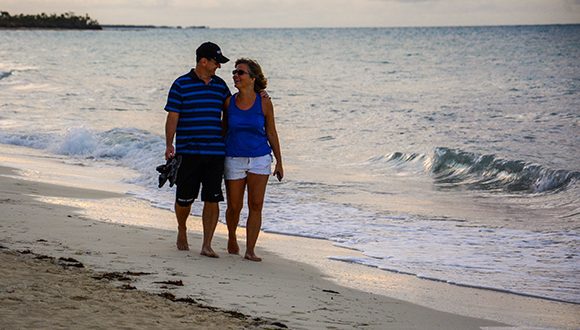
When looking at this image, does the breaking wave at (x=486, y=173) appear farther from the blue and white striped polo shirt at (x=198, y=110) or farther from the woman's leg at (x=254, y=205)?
the blue and white striped polo shirt at (x=198, y=110)

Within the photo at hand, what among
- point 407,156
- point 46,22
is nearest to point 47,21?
point 46,22

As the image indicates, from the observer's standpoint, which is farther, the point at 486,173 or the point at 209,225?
the point at 486,173

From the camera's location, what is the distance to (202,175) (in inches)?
303

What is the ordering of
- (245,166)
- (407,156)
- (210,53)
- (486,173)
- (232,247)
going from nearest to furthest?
(210,53)
(245,166)
(232,247)
(486,173)
(407,156)

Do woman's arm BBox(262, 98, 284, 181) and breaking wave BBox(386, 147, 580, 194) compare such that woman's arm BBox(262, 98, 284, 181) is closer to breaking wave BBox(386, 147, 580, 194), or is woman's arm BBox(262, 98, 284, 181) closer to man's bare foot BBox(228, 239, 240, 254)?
man's bare foot BBox(228, 239, 240, 254)

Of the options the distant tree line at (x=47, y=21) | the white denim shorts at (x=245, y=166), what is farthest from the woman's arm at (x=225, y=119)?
the distant tree line at (x=47, y=21)

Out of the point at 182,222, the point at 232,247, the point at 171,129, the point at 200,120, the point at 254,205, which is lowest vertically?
the point at 232,247

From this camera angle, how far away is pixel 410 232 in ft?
33.2

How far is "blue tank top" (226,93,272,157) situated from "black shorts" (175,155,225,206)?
17 centimetres

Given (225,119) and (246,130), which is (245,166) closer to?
(246,130)

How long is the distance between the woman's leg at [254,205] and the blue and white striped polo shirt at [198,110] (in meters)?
0.36

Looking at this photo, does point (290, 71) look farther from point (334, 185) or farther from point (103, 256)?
point (103, 256)

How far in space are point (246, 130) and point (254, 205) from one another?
0.65 meters

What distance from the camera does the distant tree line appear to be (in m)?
145
